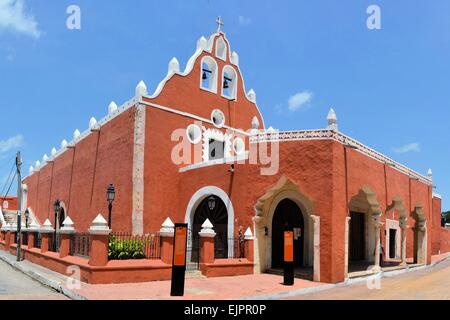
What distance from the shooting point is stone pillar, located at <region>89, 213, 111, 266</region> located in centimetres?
1157

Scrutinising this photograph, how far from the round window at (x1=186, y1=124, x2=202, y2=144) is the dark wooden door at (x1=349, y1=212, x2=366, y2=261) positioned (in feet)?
25.4

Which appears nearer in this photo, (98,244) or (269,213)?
(98,244)

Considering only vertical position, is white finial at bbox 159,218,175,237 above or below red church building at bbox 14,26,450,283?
below

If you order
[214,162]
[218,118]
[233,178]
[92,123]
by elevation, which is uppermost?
[218,118]

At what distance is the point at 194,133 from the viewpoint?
19453mm

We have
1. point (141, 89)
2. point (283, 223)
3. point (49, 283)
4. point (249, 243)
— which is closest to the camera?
point (49, 283)

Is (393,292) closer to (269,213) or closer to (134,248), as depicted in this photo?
(269,213)

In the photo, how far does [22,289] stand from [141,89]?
29.6 feet

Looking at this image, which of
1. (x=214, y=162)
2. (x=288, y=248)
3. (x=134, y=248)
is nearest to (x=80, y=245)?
(x=134, y=248)

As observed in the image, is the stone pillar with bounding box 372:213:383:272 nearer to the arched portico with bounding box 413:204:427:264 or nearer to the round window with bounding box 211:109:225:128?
the arched portico with bounding box 413:204:427:264

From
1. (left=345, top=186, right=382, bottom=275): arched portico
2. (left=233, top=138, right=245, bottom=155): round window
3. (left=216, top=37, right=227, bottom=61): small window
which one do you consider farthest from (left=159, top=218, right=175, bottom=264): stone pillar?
(left=216, top=37, right=227, bottom=61): small window
